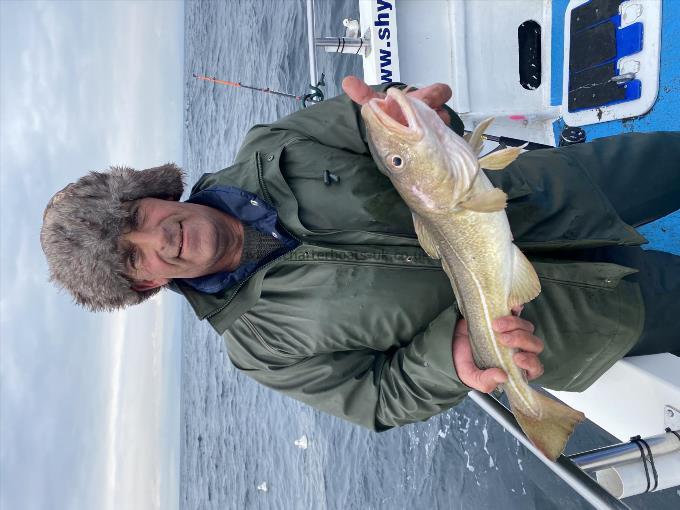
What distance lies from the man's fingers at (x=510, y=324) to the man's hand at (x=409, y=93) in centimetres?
107

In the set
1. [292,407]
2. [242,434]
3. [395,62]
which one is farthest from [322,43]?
[242,434]

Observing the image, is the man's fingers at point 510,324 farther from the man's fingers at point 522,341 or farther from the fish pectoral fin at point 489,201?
the fish pectoral fin at point 489,201

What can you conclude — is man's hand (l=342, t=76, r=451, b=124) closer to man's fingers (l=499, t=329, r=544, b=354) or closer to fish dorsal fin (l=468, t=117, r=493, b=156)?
fish dorsal fin (l=468, t=117, r=493, b=156)

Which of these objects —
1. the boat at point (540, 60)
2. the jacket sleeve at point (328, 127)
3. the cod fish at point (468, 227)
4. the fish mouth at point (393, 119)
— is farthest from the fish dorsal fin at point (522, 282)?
the boat at point (540, 60)

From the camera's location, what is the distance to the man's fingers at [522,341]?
7.59ft

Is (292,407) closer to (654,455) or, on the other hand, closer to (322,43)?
(322,43)

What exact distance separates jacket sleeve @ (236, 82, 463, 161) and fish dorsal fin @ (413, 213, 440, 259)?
2.01 ft

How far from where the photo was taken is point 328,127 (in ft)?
9.95

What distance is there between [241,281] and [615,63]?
3883mm

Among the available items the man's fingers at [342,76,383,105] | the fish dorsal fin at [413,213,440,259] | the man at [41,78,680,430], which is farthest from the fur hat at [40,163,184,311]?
the fish dorsal fin at [413,213,440,259]

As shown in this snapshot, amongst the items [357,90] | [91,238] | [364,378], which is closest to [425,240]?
[357,90]

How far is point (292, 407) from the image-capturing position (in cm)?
1530

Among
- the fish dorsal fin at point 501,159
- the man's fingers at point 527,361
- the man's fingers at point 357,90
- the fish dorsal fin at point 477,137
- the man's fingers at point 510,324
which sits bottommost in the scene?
the man's fingers at point 527,361

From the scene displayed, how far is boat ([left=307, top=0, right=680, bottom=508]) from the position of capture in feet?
14.1
